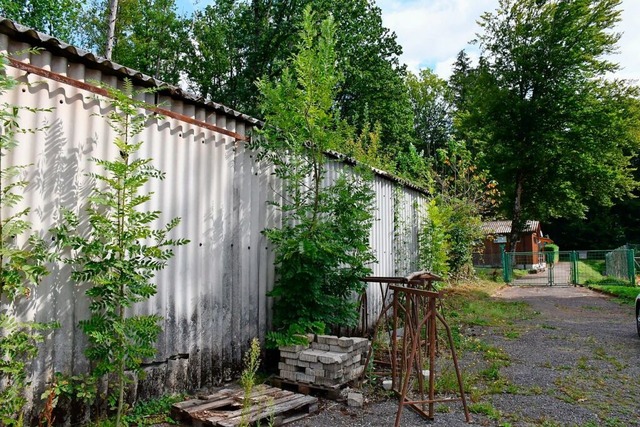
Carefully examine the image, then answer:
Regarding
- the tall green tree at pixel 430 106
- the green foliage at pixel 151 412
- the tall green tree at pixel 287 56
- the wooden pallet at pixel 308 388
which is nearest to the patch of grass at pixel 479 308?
the wooden pallet at pixel 308 388

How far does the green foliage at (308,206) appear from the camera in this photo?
565 cm

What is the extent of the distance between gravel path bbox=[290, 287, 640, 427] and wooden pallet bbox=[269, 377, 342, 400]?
0.10 m

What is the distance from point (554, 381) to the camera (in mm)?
5980

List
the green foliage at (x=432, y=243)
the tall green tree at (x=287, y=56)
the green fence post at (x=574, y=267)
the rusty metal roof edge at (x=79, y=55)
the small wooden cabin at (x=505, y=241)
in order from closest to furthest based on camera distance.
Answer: the rusty metal roof edge at (x=79, y=55) → the green foliage at (x=432, y=243) → the green fence post at (x=574, y=267) → the tall green tree at (x=287, y=56) → the small wooden cabin at (x=505, y=241)

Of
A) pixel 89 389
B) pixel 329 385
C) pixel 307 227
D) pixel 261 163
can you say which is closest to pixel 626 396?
pixel 329 385

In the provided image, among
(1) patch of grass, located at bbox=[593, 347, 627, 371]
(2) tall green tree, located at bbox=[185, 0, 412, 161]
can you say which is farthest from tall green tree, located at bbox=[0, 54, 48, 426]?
(2) tall green tree, located at bbox=[185, 0, 412, 161]

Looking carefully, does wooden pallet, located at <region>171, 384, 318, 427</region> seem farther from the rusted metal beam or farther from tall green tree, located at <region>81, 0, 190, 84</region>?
tall green tree, located at <region>81, 0, 190, 84</region>

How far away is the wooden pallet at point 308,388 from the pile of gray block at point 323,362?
0.15 ft

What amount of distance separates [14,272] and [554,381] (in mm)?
6292

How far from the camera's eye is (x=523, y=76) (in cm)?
2564

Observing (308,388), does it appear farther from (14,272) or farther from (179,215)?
(14,272)

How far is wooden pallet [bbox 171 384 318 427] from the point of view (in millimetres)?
3980

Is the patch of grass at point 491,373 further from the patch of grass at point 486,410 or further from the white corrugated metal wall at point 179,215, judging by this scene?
the white corrugated metal wall at point 179,215

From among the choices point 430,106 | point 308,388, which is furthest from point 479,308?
point 430,106
